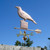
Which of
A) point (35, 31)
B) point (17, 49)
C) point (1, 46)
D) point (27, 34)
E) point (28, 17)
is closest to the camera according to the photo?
point (1, 46)

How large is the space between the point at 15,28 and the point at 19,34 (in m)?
0.46

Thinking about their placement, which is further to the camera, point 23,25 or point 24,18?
point 24,18

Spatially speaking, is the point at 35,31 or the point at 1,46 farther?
the point at 35,31

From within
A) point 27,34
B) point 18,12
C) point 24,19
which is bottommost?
point 27,34

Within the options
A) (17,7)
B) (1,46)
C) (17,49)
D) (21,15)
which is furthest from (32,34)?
(1,46)

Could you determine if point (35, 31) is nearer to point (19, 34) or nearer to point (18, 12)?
point (19, 34)

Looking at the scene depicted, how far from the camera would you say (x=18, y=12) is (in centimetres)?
781

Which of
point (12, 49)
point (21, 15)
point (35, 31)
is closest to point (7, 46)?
point (12, 49)

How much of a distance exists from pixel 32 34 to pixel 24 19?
36.1 inches

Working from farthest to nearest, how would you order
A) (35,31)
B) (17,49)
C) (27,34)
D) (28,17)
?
(28,17) → (35,31) → (27,34) → (17,49)

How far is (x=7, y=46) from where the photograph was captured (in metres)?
4.18

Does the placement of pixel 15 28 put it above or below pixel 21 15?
below

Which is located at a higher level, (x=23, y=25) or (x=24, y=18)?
(x=24, y=18)

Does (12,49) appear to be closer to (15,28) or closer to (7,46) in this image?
(7,46)
